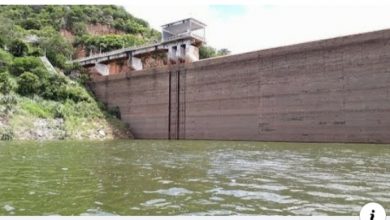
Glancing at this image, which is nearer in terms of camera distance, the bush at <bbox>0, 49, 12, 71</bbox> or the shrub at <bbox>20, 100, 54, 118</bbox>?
the shrub at <bbox>20, 100, 54, 118</bbox>

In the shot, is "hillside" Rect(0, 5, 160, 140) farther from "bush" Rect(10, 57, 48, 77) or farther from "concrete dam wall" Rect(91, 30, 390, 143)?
"concrete dam wall" Rect(91, 30, 390, 143)

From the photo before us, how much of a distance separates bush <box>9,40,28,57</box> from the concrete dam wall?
50.2 ft

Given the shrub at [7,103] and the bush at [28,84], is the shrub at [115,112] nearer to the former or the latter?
the bush at [28,84]

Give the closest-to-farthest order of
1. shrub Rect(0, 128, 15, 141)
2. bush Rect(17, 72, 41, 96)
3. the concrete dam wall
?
the concrete dam wall, shrub Rect(0, 128, 15, 141), bush Rect(17, 72, 41, 96)

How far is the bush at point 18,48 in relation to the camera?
4819 centimetres

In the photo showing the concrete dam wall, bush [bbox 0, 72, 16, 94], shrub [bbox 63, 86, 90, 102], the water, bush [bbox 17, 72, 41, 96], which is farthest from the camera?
shrub [bbox 63, 86, 90, 102]

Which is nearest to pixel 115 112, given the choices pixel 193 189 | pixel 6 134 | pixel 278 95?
pixel 6 134

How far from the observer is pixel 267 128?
102ft

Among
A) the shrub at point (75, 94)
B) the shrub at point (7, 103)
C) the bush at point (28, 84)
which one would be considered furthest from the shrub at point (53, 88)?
the shrub at point (7, 103)

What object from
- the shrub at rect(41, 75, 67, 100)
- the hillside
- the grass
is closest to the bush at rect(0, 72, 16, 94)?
the hillside

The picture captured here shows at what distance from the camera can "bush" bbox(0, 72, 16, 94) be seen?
1529 inches

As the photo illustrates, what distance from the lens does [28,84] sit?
4125cm

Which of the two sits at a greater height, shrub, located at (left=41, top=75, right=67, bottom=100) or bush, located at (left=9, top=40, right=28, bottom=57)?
bush, located at (left=9, top=40, right=28, bottom=57)

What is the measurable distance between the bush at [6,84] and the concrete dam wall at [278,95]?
38.3 ft
